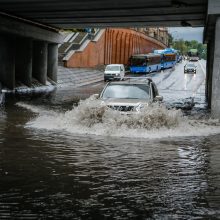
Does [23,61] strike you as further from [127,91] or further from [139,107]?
[139,107]

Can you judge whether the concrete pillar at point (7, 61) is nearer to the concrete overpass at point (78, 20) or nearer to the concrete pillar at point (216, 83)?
the concrete overpass at point (78, 20)

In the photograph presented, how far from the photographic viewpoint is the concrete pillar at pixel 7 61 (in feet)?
125

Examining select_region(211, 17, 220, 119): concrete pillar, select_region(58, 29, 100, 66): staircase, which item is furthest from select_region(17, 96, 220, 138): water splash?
select_region(58, 29, 100, 66): staircase

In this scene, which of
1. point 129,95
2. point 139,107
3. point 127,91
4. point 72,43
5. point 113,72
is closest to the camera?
point 139,107

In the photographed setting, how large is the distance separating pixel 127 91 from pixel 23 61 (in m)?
26.1

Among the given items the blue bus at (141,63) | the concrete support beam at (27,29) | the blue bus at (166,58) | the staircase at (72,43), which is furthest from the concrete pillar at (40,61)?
the blue bus at (166,58)

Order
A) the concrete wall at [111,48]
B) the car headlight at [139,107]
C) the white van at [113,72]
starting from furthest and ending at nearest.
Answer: the concrete wall at [111,48] → the white van at [113,72] → the car headlight at [139,107]

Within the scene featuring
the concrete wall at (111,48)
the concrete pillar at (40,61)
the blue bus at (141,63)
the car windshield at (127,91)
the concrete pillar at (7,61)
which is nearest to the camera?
the car windshield at (127,91)

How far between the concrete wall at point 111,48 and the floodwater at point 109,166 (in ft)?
149

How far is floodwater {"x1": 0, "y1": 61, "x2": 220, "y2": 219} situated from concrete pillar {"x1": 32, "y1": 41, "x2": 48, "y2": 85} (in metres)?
27.6

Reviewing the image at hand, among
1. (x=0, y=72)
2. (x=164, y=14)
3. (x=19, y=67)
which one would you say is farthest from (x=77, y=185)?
(x=19, y=67)

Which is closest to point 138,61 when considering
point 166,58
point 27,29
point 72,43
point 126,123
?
point 72,43

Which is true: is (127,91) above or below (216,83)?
below

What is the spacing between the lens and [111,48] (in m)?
81.7
